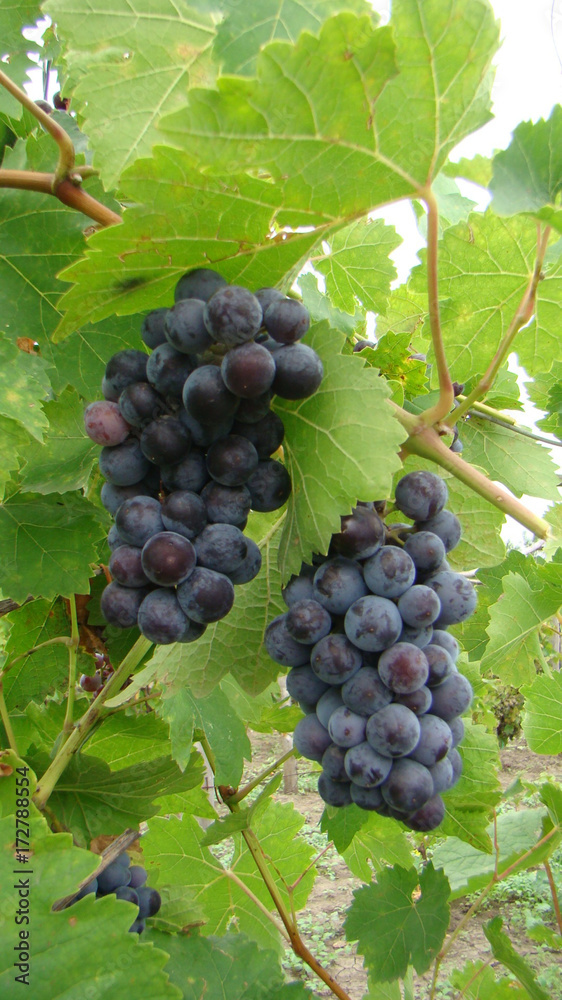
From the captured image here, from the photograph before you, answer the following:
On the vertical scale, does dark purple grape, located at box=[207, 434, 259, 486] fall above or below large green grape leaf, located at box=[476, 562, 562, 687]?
above

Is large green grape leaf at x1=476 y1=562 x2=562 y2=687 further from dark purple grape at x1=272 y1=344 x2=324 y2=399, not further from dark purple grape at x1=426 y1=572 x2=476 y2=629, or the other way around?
dark purple grape at x1=272 y1=344 x2=324 y2=399

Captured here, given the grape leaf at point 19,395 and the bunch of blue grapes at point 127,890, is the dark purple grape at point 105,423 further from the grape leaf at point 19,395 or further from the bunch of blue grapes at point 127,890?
the bunch of blue grapes at point 127,890

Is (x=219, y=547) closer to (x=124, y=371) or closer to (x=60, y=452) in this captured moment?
(x=124, y=371)

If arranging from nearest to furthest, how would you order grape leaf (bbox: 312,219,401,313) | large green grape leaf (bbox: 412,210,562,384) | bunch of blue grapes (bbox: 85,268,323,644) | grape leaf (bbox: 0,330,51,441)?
bunch of blue grapes (bbox: 85,268,323,644) < grape leaf (bbox: 0,330,51,441) < large green grape leaf (bbox: 412,210,562,384) < grape leaf (bbox: 312,219,401,313)

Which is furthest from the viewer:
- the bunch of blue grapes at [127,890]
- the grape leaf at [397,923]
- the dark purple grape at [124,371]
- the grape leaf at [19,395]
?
the grape leaf at [397,923]

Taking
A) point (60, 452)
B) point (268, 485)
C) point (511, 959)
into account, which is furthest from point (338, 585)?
point (511, 959)

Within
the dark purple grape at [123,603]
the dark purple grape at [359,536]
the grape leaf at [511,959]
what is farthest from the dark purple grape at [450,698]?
the grape leaf at [511,959]

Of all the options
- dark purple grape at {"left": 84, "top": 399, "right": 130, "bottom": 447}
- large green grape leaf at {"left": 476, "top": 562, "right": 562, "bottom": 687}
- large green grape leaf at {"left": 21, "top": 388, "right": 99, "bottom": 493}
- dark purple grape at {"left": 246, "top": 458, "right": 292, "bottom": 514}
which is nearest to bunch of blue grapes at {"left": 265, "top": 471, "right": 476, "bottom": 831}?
dark purple grape at {"left": 246, "top": 458, "right": 292, "bottom": 514}
